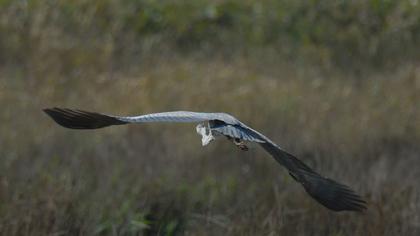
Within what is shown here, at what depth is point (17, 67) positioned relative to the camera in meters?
7.88

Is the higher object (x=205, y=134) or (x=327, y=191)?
(x=205, y=134)

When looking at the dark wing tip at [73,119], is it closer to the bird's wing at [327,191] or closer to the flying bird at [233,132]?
the flying bird at [233,132]

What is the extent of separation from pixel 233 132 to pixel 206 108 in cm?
344

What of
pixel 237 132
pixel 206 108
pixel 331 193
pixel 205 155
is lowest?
pixel 331 193

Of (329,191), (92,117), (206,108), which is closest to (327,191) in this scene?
(329,191)

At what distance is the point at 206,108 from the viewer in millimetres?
7215

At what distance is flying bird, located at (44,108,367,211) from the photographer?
3.75 m

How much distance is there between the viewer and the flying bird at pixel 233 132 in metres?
3.75

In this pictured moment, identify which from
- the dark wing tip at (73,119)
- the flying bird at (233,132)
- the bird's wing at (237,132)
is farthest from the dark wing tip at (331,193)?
the dark wing tip at (73,119)

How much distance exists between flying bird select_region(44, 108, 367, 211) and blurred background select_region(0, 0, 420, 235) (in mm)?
1038

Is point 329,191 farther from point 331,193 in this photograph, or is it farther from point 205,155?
point 205,155

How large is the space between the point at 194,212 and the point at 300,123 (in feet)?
5.50

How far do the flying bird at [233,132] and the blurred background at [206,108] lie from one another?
1.04m

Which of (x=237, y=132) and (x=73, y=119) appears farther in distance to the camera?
(x=73, y=119)
